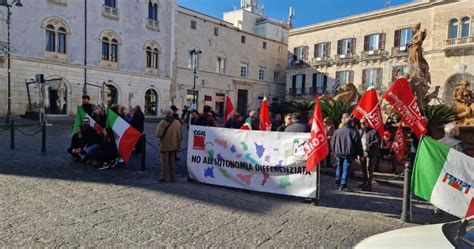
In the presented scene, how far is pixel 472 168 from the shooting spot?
4.67 metres

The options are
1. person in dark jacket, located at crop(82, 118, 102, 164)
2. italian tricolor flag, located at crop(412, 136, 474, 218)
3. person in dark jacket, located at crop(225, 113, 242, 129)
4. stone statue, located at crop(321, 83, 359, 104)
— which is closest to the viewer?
italian tricolor flag, located at crop(412, 136, 474, 218)

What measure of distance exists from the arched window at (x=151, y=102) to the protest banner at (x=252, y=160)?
27.5 meters

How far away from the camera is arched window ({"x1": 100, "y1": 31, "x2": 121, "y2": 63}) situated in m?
29.7

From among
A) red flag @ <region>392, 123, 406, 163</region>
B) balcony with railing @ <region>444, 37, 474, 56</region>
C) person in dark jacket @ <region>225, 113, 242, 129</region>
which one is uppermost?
balcony with railing @ <region>444, 37, 474, 56</region>

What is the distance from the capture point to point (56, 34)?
87.6ft

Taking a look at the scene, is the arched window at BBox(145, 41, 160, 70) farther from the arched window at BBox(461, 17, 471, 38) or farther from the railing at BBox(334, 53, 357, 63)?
the arched window at BBox(461, 17, 471, 38)

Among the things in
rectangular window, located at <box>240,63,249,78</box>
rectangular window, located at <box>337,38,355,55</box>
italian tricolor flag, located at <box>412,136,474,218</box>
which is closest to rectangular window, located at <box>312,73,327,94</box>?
rectangular window, located at <box>337,38,355,55</box>

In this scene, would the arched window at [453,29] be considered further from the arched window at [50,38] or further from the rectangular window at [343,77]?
the arched window at [50,38]

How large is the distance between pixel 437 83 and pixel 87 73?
108 ft

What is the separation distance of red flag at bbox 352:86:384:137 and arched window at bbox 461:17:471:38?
29.0m

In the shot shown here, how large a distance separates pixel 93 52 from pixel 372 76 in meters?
29.5

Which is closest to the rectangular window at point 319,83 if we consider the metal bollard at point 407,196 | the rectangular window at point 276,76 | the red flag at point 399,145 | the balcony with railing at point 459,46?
the rectangular window at point 276,76

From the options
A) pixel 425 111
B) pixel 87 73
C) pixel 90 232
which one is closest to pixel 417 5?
pixel 425 111

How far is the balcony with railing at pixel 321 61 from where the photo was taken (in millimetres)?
39906
